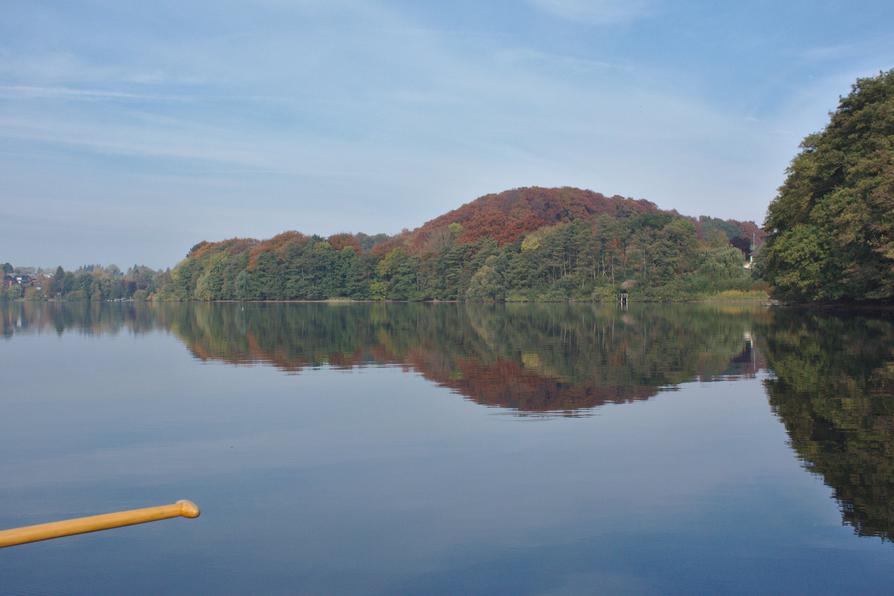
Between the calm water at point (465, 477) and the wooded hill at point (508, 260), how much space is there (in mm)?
58630

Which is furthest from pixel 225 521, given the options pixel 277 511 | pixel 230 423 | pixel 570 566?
pixel 230 423

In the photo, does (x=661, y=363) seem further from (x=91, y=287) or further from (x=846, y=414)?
(x=91, y=287)

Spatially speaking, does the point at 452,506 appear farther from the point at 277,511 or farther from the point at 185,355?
the point at 185,355

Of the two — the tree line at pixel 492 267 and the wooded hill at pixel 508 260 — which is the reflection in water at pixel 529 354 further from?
the wooded hill at pixel 508 260

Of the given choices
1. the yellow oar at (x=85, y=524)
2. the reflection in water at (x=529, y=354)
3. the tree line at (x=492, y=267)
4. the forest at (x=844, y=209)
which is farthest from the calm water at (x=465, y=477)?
the tree line at (x=492, y=267)

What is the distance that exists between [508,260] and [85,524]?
8318 centimetres

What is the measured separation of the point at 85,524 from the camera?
3.99m

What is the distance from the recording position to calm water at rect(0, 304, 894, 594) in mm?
5465

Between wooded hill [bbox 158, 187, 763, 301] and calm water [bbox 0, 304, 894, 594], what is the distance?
5863cm

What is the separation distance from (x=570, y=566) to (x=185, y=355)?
768 inches

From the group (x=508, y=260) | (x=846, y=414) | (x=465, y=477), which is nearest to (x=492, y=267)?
(x=508, y=260)

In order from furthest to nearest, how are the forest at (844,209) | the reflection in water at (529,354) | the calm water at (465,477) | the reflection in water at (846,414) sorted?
1. the forest at (844,209)
2. the reflection in water at (529,354)
3. the reflection in water at (846,414)
4. the calm water at (465,477)

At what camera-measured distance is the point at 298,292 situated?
10288cm

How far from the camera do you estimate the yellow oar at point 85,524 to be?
3865 mm
